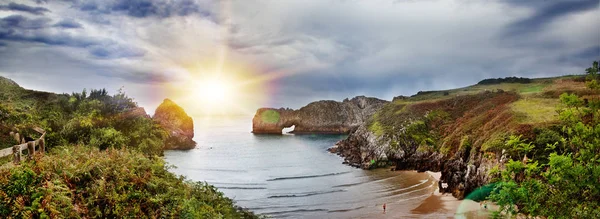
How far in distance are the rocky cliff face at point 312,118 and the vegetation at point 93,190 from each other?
163 m

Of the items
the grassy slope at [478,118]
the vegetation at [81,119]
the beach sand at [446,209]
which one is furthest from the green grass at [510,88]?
the vegetation at [81,119]

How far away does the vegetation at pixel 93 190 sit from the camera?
12.3m

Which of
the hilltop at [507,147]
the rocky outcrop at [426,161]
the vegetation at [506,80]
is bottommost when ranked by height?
the rocky outcrop at [426,161]

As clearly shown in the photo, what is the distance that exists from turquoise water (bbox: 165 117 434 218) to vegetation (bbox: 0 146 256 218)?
2472 cm

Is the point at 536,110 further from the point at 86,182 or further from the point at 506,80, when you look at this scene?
the point at 506,80

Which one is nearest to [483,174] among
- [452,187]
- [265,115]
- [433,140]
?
[452,187]

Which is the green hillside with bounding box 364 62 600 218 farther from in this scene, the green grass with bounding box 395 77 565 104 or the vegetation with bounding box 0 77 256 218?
the vegetation with bounding box 0 77 256 218

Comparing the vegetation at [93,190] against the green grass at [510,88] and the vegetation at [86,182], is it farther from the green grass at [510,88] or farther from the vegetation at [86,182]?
the green grass at [510,88]

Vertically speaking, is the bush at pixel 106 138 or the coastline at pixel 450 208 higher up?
the bush at pixel 106 138

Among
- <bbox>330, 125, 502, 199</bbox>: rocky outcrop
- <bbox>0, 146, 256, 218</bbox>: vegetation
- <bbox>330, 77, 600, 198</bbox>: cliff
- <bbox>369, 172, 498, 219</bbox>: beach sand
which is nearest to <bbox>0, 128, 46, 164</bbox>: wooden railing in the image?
<bbox>0, 146, 256, 218</bbox>: vegetation

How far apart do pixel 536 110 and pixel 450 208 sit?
22.1m

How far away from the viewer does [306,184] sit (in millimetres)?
57000

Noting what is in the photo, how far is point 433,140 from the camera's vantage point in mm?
68438

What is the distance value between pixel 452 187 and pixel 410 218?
36.9ft
